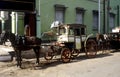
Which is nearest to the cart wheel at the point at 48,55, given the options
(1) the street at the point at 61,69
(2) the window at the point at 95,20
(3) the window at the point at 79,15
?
(1) the street at the point at 61,69

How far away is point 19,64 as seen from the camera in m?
16.2

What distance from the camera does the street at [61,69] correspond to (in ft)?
46.4

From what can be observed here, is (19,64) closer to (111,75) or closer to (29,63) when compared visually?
(29,63)

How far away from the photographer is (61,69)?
1552 cm

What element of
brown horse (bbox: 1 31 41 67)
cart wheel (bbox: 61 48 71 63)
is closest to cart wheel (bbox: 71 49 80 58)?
cart wheel (bbox: 61 48 71 63)

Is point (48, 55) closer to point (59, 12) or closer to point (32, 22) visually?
point (32, 22)

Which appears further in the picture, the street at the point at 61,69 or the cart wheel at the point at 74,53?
the cart wheel at the point at 74,53

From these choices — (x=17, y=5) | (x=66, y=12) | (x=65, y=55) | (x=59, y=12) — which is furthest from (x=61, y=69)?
(x=66, y=12)

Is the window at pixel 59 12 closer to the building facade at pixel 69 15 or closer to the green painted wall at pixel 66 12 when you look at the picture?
the building facade at pixel 69 15

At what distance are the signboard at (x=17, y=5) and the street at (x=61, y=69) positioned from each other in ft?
11.7

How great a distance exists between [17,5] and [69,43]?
13.1 ft

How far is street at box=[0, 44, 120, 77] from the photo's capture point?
1413 cm

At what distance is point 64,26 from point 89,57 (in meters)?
2.78

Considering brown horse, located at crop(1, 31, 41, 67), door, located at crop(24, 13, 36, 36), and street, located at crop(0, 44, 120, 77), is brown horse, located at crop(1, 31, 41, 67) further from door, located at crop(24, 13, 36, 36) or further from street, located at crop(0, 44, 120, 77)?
door, located at crop(24, 13, 36, 36)
